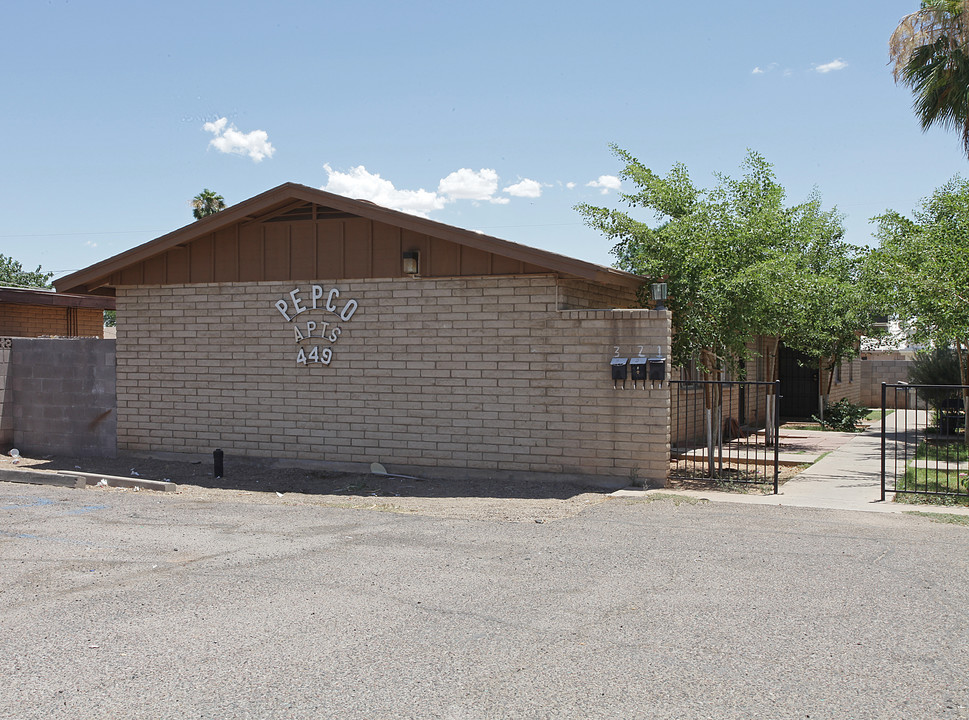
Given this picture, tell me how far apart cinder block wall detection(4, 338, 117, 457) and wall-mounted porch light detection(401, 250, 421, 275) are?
5.84m

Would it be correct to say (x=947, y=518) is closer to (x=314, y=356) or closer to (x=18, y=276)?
(x=314, y=356)

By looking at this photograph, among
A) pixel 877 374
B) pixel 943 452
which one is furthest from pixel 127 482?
pixel 877 374

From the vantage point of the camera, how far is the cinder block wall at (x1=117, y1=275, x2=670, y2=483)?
11.7 m

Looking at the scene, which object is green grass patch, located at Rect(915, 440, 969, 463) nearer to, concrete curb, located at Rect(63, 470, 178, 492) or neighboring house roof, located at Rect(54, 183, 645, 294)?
neighboring house roof, located at Rect(54, 183, 645, 294)

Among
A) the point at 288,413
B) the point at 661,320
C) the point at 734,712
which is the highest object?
the point at 661,320

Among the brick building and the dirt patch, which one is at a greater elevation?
the brick building

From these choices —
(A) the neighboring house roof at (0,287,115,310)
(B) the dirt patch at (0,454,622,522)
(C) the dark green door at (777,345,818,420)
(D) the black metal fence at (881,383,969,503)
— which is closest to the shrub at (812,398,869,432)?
(D) the black metal fence at (881,383,969,503)

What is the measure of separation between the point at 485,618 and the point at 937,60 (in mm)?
16874

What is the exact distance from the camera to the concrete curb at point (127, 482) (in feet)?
39.5

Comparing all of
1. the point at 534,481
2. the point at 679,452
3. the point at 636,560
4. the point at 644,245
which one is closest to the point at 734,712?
the point at 636,560

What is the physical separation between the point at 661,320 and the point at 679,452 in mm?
4598

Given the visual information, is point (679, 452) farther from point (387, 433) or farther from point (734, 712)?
point (734, 712)

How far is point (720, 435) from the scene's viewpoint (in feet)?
40.4

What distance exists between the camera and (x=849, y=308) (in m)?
20.3
